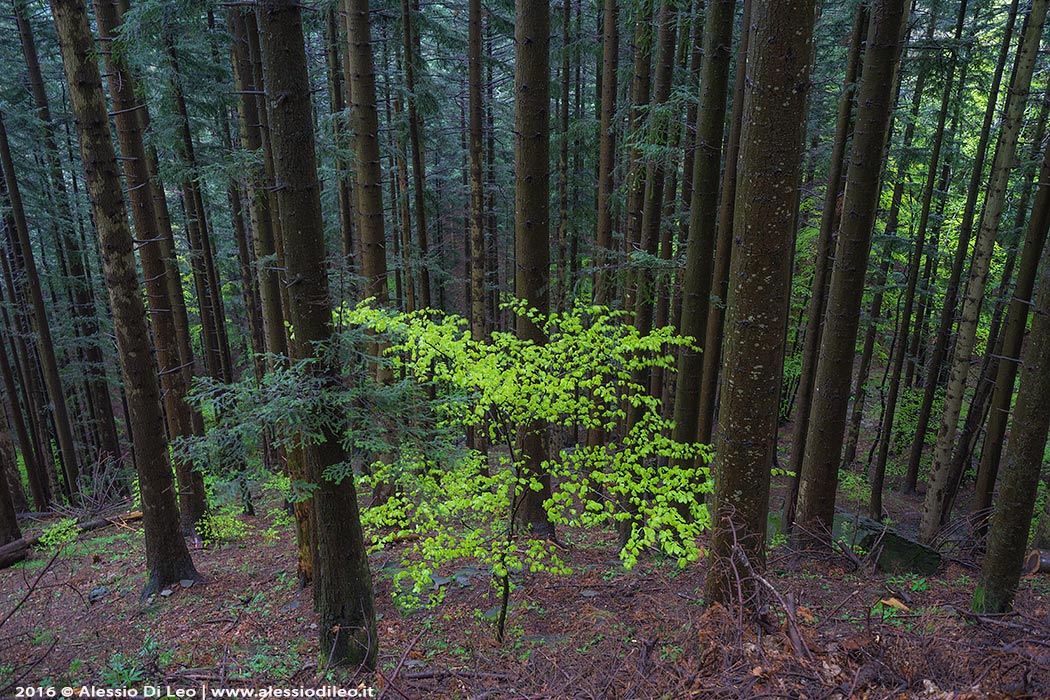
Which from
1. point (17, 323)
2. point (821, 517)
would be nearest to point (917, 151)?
point (821, 517)

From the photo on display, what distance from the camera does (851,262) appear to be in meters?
7.11

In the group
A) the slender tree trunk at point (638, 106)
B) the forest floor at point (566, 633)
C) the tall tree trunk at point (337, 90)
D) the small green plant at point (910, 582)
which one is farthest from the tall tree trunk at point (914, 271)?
the tall tree trunk at point (337, 90)

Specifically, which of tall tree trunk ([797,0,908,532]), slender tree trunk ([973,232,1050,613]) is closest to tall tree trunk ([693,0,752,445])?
tall tree trunk ([797,0,908,532])

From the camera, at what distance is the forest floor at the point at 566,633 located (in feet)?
11.0

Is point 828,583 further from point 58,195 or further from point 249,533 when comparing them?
point 58,195

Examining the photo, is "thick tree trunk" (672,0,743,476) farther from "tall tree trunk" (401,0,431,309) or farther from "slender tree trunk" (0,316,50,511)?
"slender tree trunk" (0,316,50,511)

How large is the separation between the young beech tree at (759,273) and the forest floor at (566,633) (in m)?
0.67

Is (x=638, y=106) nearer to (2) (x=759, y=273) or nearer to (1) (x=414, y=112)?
(2) (x=759, y=273)

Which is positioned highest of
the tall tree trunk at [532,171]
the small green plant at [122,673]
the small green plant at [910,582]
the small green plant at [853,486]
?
the tall tree trunk at [532,171]

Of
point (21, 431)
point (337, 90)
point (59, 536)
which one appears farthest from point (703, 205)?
point (21, 431)

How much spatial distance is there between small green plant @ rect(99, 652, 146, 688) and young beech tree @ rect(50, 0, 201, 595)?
2908 mm

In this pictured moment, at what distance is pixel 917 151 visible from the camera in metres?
12.9

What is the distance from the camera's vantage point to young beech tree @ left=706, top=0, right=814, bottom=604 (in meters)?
3.44

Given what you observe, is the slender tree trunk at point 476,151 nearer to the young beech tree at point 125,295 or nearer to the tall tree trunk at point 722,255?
the tall tree trunk at point 722,255
